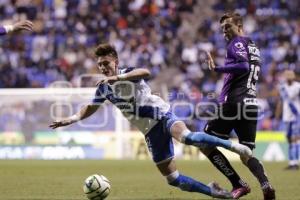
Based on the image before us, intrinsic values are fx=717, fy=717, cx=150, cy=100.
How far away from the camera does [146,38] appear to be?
96.2 ft

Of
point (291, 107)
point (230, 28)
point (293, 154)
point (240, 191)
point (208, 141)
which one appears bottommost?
point (293, 154)

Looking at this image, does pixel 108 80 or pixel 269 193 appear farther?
pixel 269 193

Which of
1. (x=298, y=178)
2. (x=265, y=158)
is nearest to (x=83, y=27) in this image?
(x=265, y=158)

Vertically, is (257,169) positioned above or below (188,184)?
above

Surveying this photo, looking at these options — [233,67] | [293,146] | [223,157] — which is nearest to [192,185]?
[223,157]

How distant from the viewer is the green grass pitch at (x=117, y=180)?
10688 millimetres

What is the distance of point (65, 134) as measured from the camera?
22594 mm

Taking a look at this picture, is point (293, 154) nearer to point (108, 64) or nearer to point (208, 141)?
point (208, 141)

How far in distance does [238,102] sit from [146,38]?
19.6m

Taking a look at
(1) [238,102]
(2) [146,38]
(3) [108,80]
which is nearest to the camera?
(3) [108,80]

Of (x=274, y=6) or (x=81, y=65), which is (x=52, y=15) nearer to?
(x=81, y=65)

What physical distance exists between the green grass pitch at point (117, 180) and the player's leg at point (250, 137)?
0.67 m

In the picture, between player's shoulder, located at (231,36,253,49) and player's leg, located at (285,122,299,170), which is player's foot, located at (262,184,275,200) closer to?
player's shoulder, located at (231,36,253,49)

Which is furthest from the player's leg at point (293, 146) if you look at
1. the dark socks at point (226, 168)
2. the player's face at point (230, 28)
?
the player's face at point (230, 28)
